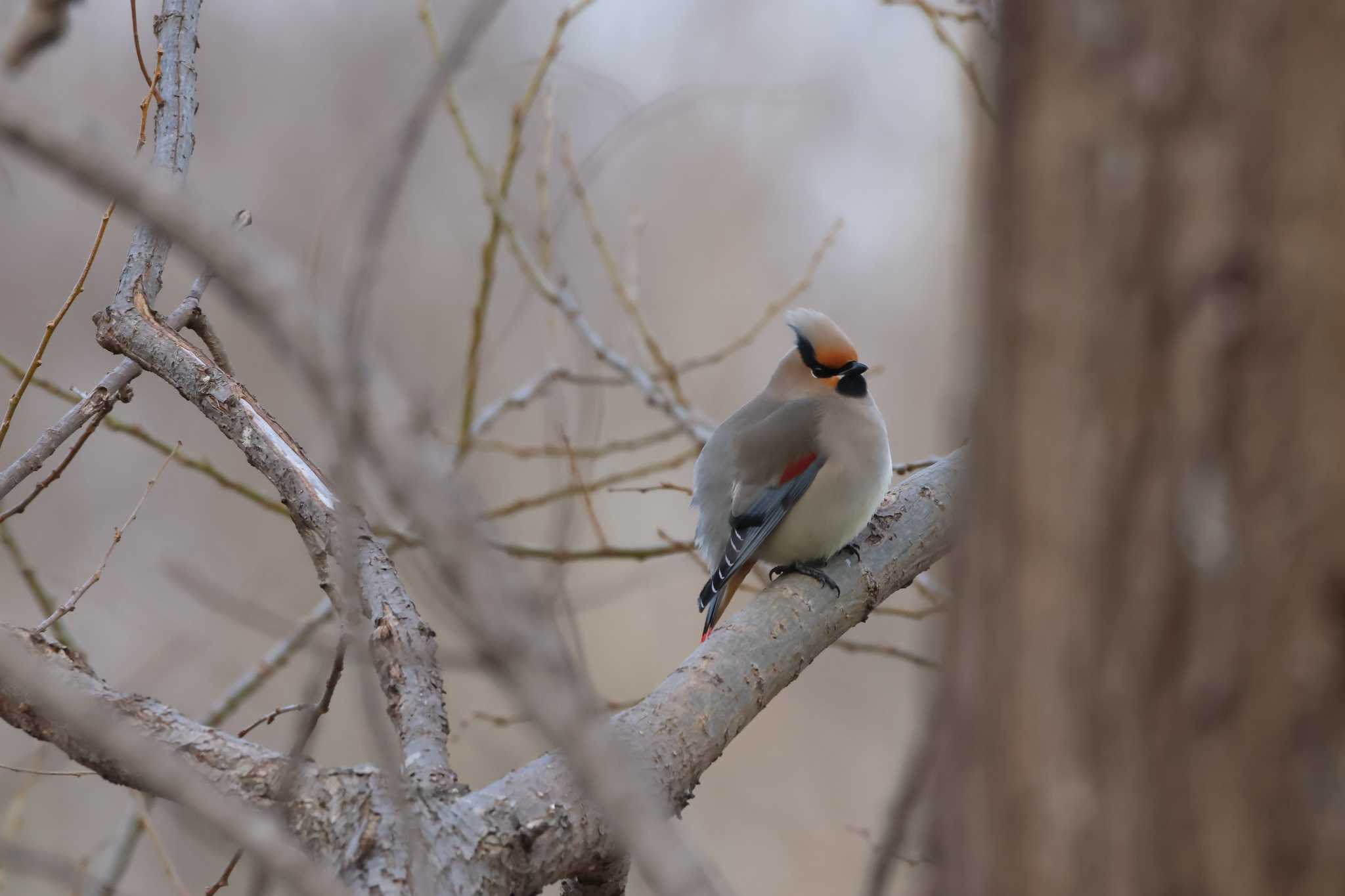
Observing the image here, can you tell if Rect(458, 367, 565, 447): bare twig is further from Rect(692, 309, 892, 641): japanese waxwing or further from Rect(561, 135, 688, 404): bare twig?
Rect(692, 309, 892, 641): japanese waxwing

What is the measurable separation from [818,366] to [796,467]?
0.41 metres

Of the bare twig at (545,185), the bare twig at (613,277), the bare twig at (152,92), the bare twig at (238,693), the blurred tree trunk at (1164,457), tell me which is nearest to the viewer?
the blurred tree trunk at (1164,457)

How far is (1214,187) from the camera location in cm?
60

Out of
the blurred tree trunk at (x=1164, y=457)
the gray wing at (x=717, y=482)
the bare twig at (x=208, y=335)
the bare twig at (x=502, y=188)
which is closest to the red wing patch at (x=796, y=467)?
the gray wing at (x=717, y=482)

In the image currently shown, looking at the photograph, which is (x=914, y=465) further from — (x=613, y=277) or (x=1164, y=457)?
(x=1164, y=457)

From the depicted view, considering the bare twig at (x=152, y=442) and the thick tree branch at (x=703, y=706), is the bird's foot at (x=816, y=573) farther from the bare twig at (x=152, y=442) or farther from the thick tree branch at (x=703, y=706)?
the bare twig at (x=152, y=442)

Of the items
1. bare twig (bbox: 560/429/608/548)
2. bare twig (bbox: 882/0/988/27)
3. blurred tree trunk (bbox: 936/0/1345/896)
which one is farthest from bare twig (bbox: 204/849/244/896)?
bare twig (bbox: 882/0/988/27)

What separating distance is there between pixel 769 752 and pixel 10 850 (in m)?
6.34

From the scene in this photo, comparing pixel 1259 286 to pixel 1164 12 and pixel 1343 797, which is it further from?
pixel 1343 797

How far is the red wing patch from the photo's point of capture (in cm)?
328

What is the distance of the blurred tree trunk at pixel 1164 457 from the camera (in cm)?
58

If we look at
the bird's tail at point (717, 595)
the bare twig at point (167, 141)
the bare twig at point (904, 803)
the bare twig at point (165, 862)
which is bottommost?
the bare twig at point (904, 803)

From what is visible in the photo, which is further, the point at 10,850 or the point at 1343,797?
the point at 10,850

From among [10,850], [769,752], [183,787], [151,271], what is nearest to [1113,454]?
[183,787]
